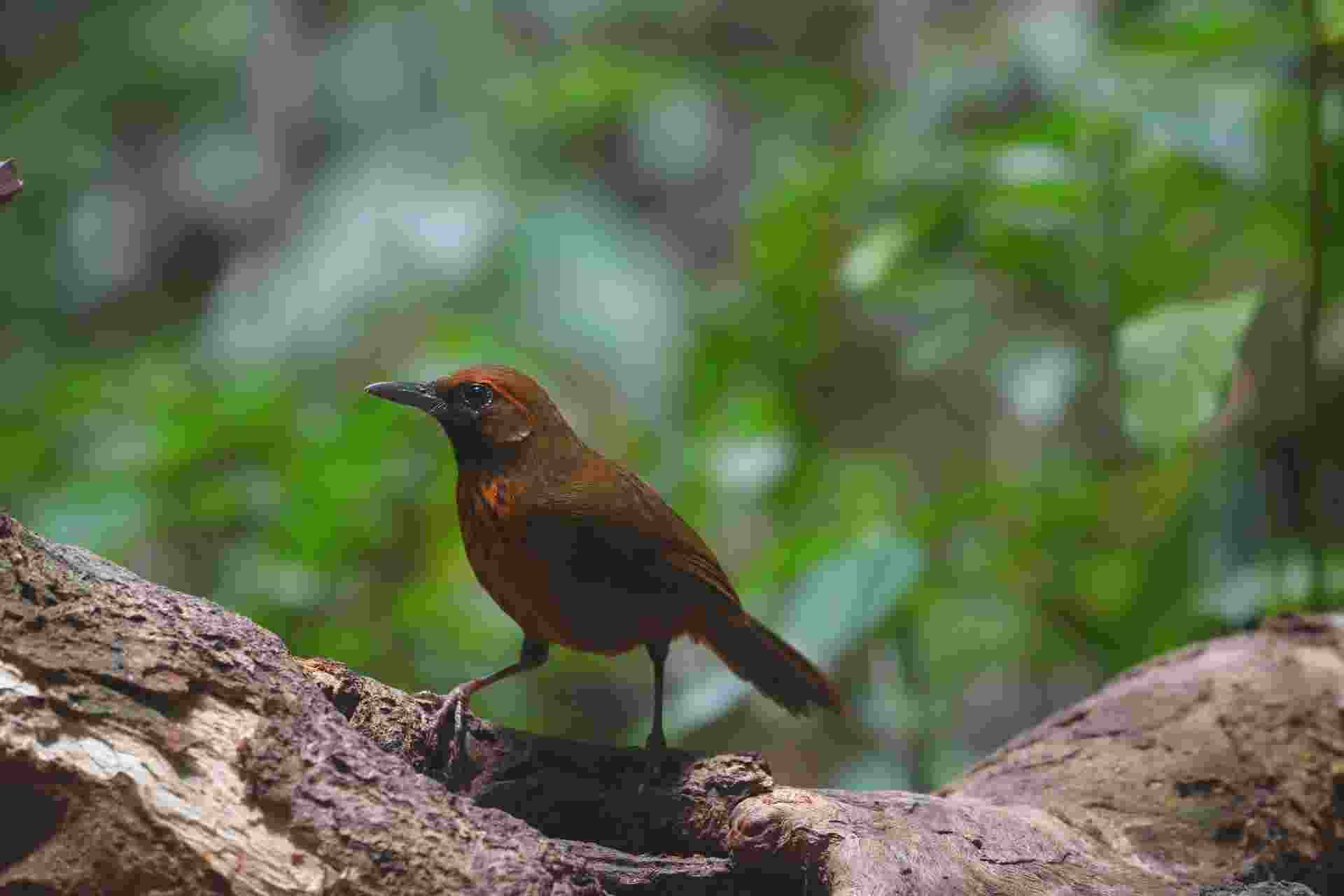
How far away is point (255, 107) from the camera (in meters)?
7.10

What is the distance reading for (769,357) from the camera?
4.61 metres

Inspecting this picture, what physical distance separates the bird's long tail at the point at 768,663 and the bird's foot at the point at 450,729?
679 mm

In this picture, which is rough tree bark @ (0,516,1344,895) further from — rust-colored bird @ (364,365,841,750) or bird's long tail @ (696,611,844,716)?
bird's long tail @ (696,611,844,716)

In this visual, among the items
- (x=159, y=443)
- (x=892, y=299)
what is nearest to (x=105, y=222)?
(x=159, y=443)

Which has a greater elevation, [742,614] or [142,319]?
[142,319]

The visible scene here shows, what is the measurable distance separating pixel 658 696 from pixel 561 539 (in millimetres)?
421

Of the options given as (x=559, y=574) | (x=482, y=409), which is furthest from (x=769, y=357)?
(x=559, y=574)

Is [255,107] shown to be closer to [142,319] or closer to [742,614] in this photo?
[142,319]

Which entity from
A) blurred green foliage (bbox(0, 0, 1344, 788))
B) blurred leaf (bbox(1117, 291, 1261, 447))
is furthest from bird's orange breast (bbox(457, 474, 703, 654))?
blurred leaf (bbox(1117, 291, 1261, 447))

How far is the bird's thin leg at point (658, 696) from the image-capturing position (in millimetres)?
2635

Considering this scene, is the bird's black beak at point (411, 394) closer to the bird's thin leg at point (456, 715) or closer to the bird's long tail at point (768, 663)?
the bird's thin leg at point (456, 715)

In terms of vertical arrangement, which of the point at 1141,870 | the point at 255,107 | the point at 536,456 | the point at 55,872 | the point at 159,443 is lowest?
the point at 55,872

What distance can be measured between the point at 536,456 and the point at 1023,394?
6.51 feet

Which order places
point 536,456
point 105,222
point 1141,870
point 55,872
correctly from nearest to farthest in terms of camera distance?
point 55,872, point 1141,870, point 536,456, point 105,222
